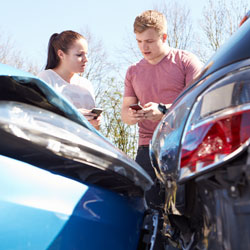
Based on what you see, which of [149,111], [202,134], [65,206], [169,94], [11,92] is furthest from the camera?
[169,94]

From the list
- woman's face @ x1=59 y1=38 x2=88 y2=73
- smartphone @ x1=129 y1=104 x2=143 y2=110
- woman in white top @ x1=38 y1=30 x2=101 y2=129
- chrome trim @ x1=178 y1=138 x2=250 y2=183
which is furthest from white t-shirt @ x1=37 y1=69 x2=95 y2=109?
chrome trim @ x1=178 y1=138 x2=250 y2=183

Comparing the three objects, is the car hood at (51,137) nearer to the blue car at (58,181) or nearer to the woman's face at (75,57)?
the blue car at (58,181)

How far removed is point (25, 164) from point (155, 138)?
447 mm

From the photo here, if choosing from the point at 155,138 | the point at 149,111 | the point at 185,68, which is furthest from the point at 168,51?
the point at 155,138

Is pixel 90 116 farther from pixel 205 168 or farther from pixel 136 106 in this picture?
Answer: pixel 205 168

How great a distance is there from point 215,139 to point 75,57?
2499 mm

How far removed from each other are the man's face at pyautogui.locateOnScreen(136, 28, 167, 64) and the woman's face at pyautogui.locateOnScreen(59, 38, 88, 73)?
0.60 metres

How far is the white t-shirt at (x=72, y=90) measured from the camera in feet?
10.0

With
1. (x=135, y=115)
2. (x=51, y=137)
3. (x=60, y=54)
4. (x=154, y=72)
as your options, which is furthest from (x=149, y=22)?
(x=51, y=137)

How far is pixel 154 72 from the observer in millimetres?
2906

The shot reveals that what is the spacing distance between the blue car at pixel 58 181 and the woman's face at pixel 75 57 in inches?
79.2

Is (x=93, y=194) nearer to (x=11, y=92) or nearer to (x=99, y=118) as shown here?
(x=11, y=92)

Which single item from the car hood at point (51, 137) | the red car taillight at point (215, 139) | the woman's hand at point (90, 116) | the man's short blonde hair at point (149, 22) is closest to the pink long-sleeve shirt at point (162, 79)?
the man's short blonde hair at point (149, 22)

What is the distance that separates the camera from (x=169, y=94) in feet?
9.32
